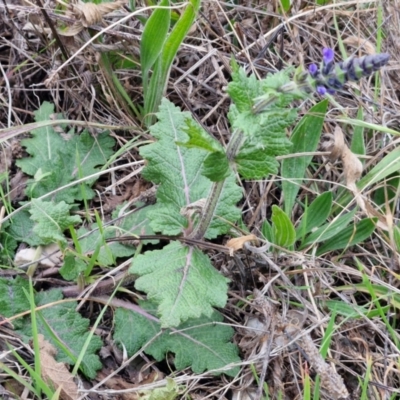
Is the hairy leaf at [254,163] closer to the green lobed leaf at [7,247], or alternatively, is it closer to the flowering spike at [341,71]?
the flowering spike at [341,71]

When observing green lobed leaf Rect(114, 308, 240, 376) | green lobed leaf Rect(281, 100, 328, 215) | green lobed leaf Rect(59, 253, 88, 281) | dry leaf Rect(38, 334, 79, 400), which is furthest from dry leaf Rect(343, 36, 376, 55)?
dry leaf Rect(38, 334, 79, 400)

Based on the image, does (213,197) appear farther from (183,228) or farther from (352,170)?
(352,170)

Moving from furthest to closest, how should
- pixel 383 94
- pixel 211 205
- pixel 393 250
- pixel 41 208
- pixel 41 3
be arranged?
pixel 383 94, pixel 41 3, pixel 393 250, pixel 41 208, pixel 211 205

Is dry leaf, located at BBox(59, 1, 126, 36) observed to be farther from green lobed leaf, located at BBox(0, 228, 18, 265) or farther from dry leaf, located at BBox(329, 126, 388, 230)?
dry leaf, located at BBox(329, 126, 388, 230)

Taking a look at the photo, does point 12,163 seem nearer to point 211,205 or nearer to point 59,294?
point 59,294

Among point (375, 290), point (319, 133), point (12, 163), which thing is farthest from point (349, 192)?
point (12, 163)

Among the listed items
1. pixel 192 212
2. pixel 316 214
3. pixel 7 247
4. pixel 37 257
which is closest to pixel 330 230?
pixel 316 214
